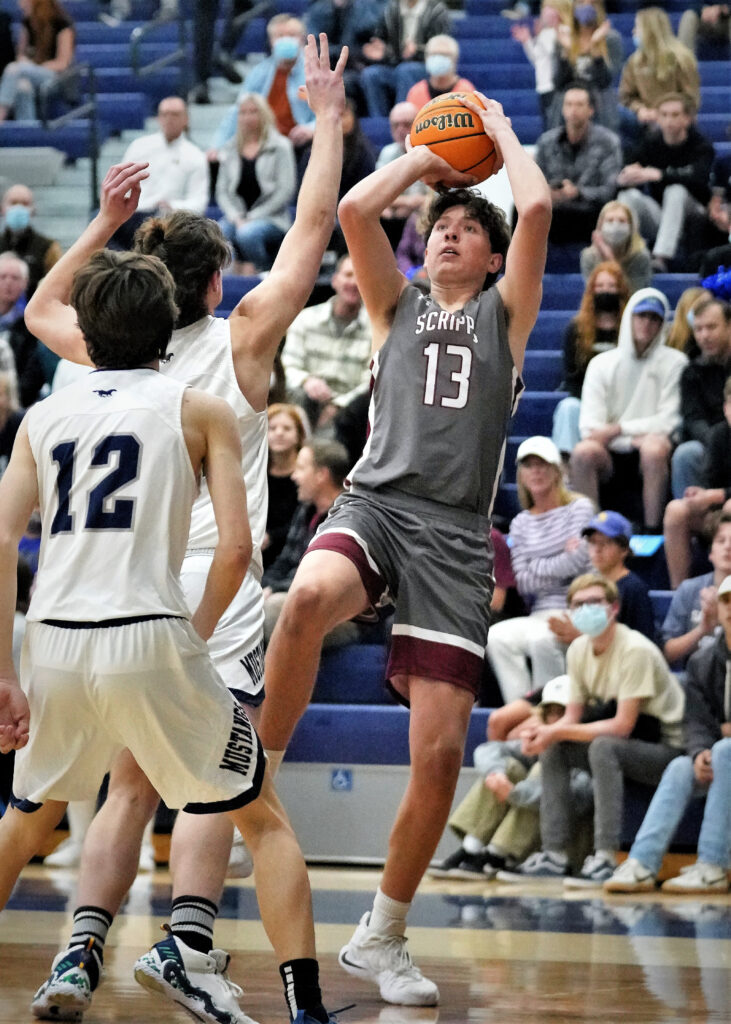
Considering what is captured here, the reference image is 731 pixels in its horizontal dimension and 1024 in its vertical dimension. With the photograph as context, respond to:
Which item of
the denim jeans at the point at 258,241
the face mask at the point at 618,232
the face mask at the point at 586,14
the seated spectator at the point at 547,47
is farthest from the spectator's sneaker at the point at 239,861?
the face mask at the point at 586,14

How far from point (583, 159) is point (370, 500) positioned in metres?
6.66

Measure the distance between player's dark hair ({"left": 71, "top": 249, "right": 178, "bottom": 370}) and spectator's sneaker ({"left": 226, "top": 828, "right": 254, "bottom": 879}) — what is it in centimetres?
247

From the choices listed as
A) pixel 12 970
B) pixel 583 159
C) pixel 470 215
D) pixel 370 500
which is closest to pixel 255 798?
pixel 370 500

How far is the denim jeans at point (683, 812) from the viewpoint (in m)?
7.12

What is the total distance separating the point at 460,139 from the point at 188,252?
95cm

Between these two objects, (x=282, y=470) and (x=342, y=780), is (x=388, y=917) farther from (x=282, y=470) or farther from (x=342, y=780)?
(x=282, y=470)

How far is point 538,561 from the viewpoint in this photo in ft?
27.2

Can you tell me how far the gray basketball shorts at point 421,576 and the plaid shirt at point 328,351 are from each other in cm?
504

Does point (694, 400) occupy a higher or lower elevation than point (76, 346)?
lower

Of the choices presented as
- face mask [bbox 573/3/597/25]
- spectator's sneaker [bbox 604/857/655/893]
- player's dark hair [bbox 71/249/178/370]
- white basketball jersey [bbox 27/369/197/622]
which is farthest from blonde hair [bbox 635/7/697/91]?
white basketball jersey [bbox 27/369/197/622]

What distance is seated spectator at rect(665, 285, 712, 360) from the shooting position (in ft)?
29.9

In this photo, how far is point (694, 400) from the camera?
888cm

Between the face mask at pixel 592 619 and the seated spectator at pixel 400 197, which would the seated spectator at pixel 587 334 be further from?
the face mask at pixel 592 619

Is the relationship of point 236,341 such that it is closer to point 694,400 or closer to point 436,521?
point 436,521
